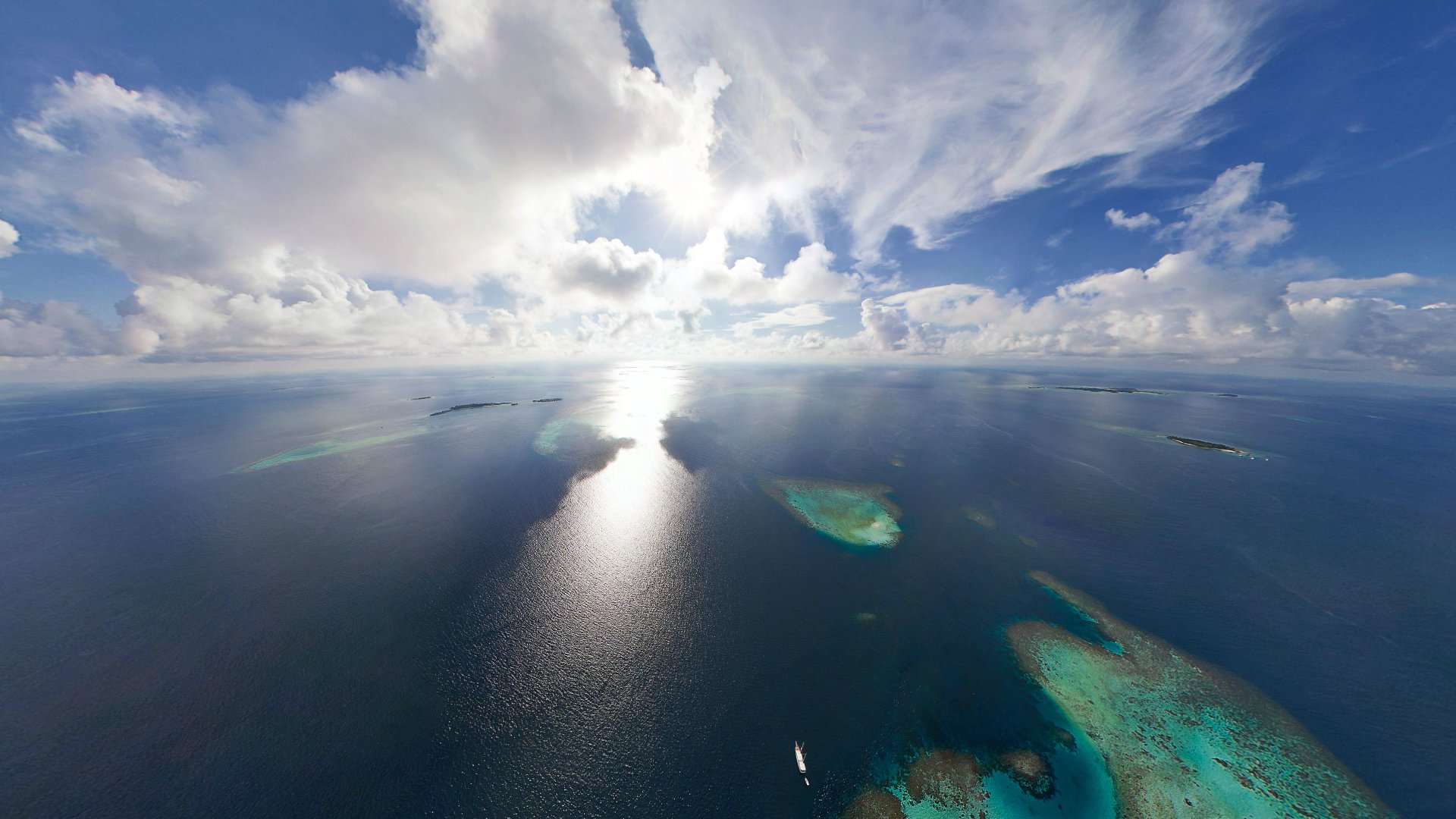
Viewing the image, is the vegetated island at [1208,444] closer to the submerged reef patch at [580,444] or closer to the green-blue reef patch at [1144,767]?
the green-blue reef patch at [1144,767]

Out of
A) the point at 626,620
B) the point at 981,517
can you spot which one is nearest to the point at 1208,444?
the point at 981,517

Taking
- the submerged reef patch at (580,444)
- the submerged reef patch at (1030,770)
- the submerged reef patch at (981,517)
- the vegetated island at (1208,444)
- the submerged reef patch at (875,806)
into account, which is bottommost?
the submerged reef patch at (875,806)

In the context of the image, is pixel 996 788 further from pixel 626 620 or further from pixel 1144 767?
pixel 626 620

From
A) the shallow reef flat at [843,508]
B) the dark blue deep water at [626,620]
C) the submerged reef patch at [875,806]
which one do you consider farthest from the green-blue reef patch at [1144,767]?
the shallow reef flat at [843,508]

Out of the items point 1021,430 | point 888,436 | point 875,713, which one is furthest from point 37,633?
point 1021,430

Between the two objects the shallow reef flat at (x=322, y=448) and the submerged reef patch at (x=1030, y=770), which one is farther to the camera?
the shallow reef flat at (x=322, y=448)

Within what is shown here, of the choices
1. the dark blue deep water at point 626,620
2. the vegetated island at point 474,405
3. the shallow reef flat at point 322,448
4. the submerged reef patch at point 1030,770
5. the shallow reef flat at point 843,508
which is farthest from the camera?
the vegetated island at point 474,405

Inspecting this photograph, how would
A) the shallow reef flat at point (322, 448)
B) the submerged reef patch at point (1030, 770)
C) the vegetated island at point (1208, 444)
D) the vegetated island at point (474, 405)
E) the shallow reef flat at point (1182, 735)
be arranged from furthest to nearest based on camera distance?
the vegetated island at point (474, 405) → the vegetated island at point (1208, 444) → the shallow reef flat at point (322, 448) → the submerged reef patch at point (1030, 770) → the shallow reef flat at point (1182, 735)
